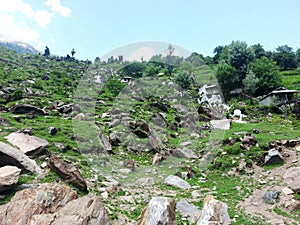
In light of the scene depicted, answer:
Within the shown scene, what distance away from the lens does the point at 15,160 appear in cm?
988

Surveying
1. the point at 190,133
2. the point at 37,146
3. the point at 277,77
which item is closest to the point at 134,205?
the point at 37,146

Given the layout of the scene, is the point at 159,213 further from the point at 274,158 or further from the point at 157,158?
the point at 274,158

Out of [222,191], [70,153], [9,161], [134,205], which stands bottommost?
[222,191]

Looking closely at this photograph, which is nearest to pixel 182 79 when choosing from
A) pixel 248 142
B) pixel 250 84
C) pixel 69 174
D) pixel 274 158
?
pixel 250 84

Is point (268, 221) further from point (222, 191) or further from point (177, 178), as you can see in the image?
point (177, 178)

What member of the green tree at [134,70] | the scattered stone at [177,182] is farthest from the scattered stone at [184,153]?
the green tree at [134,70]

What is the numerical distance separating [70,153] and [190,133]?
12.2 metres

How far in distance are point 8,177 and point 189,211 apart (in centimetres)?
637

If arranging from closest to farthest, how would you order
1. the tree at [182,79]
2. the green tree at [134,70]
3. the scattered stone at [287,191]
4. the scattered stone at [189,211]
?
the scattered stone at [189,211] → the scattered stone at [287,191] → the tree at [182,79] → the green tree at [134,70]

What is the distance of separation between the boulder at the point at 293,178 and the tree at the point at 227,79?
34.2 m

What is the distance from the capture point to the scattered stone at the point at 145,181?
1290 centimetres

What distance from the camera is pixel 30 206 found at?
713 centimetres

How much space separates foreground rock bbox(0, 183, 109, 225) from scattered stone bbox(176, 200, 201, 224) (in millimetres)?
3107

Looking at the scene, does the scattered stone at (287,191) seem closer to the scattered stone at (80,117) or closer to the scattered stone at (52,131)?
the scattered stone at (52,131)
